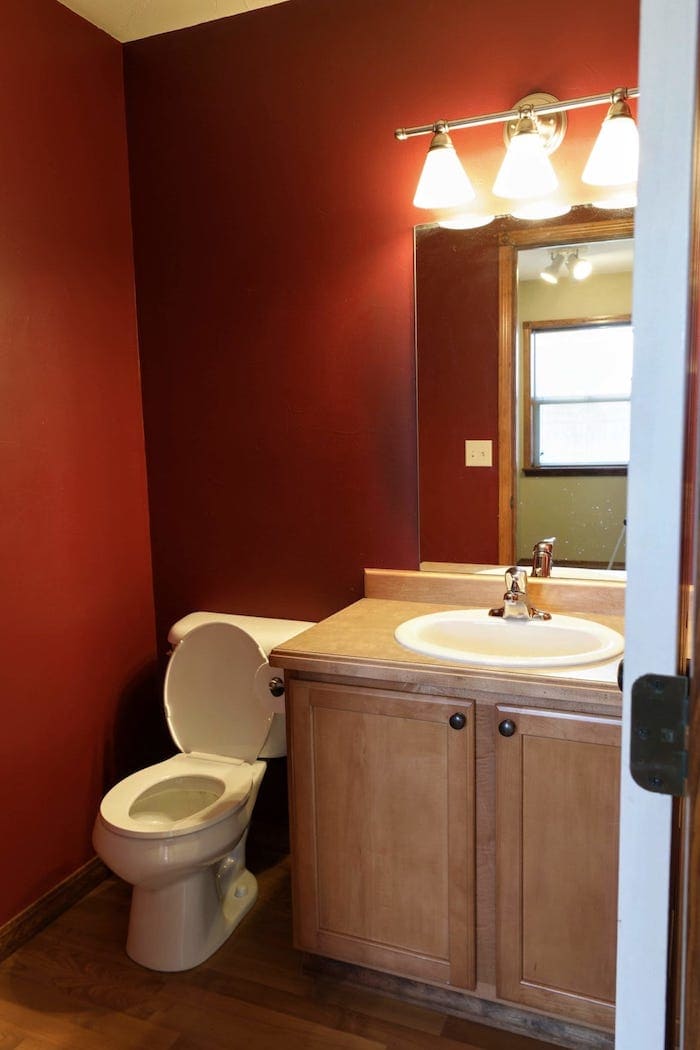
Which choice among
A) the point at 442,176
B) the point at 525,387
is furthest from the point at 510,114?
the point at 525,387

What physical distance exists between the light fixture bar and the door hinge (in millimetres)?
1556

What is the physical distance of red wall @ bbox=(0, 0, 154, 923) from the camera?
1979 millimetres

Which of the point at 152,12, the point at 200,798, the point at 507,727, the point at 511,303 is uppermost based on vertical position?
the point at 152,12

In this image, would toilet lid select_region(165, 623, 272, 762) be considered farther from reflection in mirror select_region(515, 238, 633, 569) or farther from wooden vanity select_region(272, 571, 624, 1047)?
reflection in mirror select_region(515, 238, 633, 569)

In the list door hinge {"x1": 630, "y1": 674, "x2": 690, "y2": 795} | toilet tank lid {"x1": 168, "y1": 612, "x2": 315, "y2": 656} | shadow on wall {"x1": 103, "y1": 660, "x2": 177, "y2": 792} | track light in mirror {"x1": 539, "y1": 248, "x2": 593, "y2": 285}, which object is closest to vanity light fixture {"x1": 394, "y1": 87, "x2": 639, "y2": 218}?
track light in mirror {"x1": 539, "y1": 248, "x2": 593, "y2": 285}

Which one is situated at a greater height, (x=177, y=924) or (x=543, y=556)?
(x=543, y=556)

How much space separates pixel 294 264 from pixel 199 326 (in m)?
0.36

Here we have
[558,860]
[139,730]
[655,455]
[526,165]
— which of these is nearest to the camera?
[655,455]

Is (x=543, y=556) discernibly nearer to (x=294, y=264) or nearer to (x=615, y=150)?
(x=615, y=150)

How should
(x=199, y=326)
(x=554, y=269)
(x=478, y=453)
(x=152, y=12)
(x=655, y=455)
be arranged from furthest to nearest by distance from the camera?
(x=199, y=326), (x=152, y=12), (x=478, y=453), (x=554, y=269), (x=655, y=455)

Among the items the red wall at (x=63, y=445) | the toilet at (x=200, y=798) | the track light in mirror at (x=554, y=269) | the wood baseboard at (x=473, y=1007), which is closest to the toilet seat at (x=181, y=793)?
the toilet at (x=200, y=798)

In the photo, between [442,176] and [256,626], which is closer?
[442,176]

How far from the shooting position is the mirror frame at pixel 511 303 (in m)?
1.83

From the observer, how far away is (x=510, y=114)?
71.6 inches
